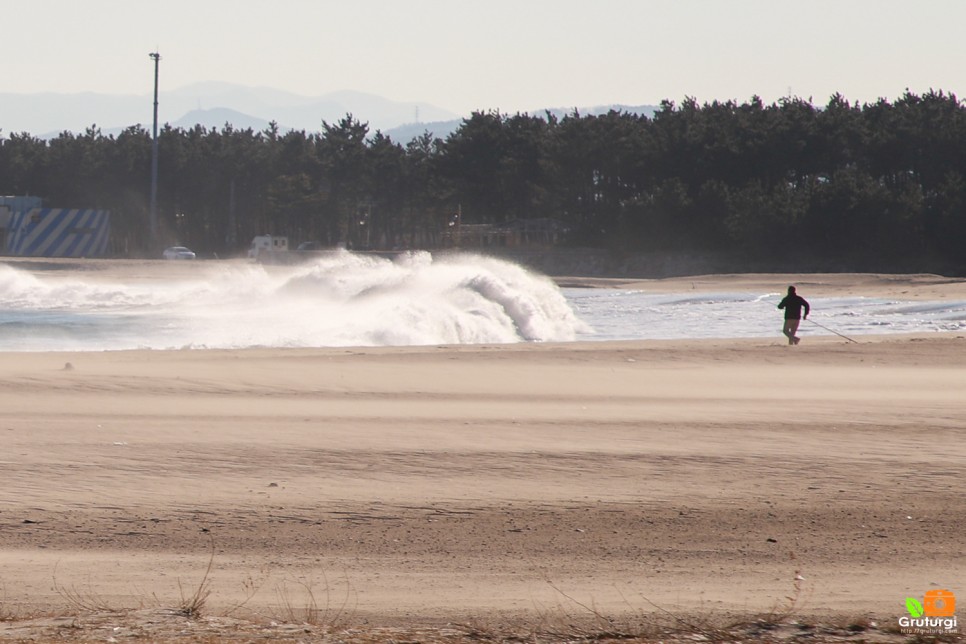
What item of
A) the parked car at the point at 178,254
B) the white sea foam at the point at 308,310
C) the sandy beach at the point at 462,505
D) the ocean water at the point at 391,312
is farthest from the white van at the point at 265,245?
the sandy beach at the point at 462,505

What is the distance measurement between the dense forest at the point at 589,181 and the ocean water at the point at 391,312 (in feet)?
58.5

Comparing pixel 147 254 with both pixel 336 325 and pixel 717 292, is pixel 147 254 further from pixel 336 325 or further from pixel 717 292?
pixel 336 325

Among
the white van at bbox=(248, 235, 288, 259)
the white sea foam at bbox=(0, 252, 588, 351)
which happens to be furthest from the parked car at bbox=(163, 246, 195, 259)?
the white sea foam at bbox=(0, 252, 588, 351)

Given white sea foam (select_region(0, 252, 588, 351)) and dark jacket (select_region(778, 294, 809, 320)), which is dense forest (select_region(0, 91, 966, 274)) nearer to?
white sea foam (select_region(0, 252, 588, 351))

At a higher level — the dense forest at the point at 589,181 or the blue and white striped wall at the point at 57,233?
the dense forest at the point at 589,181

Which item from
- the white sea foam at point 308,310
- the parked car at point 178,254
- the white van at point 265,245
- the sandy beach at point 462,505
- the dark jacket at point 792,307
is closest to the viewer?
the sandy beach at point 462,505

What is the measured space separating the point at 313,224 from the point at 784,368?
75509mm

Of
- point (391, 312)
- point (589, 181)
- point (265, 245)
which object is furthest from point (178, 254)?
point (391, 312)

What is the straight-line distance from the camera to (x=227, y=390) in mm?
15797

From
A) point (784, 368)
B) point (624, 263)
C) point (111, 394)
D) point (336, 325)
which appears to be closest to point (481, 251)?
point (624, 263)

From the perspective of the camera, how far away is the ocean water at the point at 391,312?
99.1 feet

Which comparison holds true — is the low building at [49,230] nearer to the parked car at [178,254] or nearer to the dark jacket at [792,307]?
the parked car at [178,254]

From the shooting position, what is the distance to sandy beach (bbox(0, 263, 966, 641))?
704 cm

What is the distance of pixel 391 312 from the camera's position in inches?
1248
